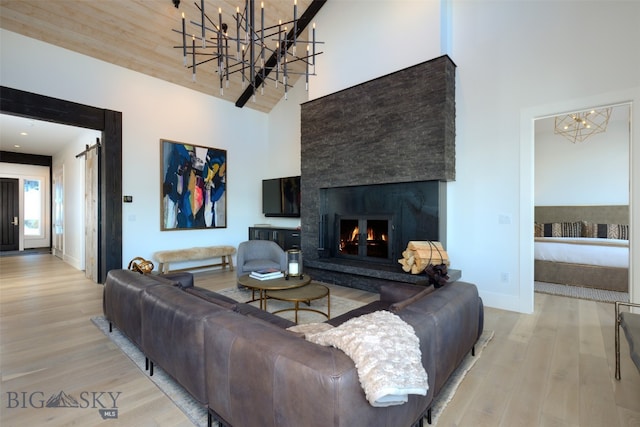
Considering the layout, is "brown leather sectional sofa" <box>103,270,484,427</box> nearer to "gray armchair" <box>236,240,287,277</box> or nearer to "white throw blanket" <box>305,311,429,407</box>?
"white throw blanket" <box>305,311,429,407</box>

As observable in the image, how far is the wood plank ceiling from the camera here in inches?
149

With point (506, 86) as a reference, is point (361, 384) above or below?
below

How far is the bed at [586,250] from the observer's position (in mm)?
4082

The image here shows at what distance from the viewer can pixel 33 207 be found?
29.3ft

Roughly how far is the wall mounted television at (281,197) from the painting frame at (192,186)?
0.89m

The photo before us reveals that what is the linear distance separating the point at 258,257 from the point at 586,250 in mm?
4777

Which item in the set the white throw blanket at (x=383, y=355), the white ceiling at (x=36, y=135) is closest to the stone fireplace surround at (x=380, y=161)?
the white throw blanket at (x=383, y=355)

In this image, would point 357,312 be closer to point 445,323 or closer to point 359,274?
point 445,323

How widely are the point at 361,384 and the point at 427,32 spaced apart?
4263 mm

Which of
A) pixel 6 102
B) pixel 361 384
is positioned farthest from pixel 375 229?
pixel 6 102

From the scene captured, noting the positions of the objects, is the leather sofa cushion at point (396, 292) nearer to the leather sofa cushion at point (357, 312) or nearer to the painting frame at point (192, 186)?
the leather sofa cushion at point (357, 312)

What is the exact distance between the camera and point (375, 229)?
4523 millimetres

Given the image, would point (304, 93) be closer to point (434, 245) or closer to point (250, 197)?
point (250, 197)

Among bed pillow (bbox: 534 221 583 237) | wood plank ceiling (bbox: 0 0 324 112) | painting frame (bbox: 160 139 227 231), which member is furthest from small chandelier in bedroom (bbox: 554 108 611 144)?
painting frame (bbox: 160 139 227 231)
